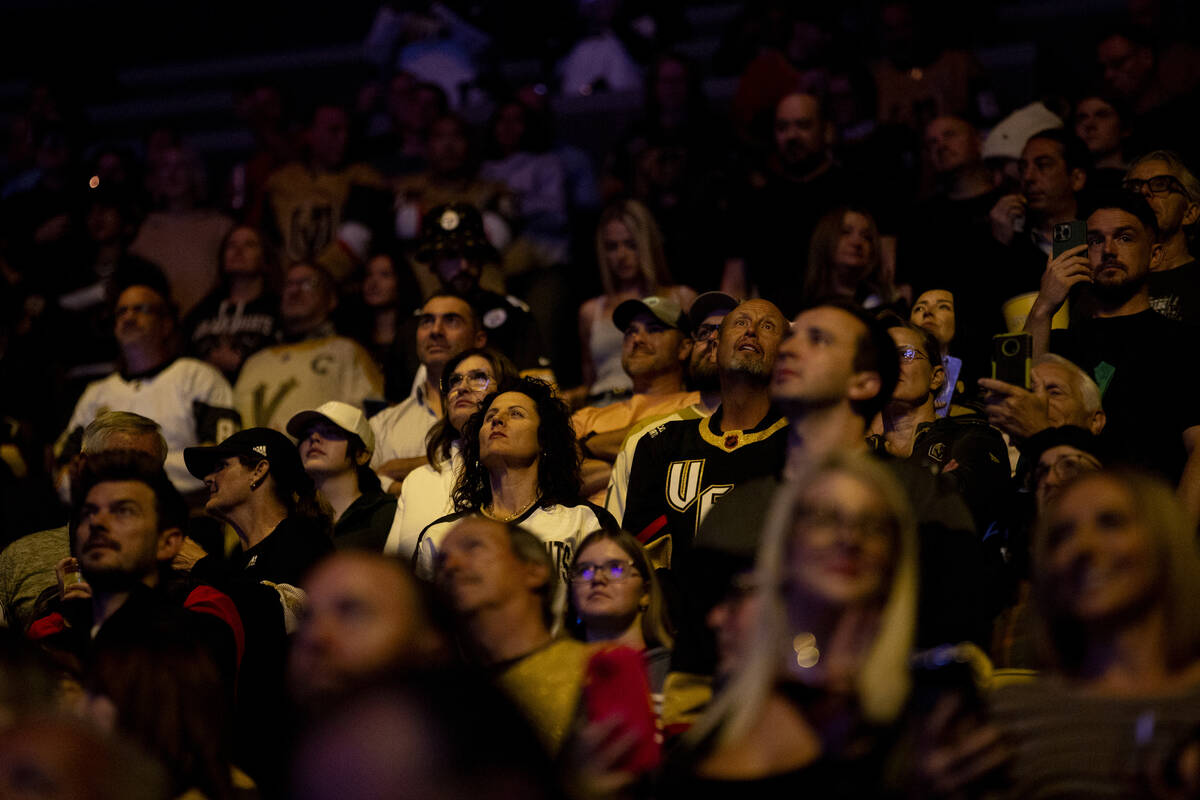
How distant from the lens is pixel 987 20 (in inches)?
392

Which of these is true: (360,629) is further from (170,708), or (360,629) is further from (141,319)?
(141,319)

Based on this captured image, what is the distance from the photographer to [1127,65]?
7617 millimetres

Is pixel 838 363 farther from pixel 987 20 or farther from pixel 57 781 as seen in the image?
pixel 987 20

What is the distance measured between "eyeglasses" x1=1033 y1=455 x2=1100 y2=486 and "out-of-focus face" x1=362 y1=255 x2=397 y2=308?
14.6 ft

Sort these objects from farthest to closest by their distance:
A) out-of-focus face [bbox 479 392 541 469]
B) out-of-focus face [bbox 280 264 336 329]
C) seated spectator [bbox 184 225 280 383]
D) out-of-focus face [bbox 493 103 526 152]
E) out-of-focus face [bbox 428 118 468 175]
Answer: out-of-focus face [bbox 493 103 526 152]
out-of-focus face [bbox 428 118 468 175]
seated spectator [bbox 184 225 280 383]
out-of-focus face [bbox 280 264 336 329]
out-of-focus face [bbox 479 392 541 469]

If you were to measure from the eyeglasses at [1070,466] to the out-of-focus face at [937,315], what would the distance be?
1.76 meters

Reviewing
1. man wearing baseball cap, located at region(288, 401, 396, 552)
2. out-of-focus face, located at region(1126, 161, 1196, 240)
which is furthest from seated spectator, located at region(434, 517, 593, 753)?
out-of-focus face, located at region(1126, 161, 1196, 240)

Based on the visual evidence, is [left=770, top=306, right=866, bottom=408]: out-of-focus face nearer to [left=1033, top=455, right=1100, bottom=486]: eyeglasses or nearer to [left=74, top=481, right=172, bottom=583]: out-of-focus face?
[left=1033, top=455, right=1100, bottom=486]: eyeglasses

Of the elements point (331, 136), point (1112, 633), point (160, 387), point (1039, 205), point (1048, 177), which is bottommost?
point (1112, 633)

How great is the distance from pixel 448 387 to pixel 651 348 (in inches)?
36.5

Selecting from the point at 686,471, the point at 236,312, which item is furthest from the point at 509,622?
the point at 236,312

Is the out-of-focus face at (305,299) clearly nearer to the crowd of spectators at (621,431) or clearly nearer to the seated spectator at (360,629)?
the crowd of spectators at (621,431)

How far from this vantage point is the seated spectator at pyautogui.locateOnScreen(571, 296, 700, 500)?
6.49m

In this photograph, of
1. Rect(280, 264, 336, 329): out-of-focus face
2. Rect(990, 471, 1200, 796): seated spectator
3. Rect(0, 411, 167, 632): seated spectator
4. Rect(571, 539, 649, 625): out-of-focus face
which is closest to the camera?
Rect(990, 471, 1200, 796): seated spectator
